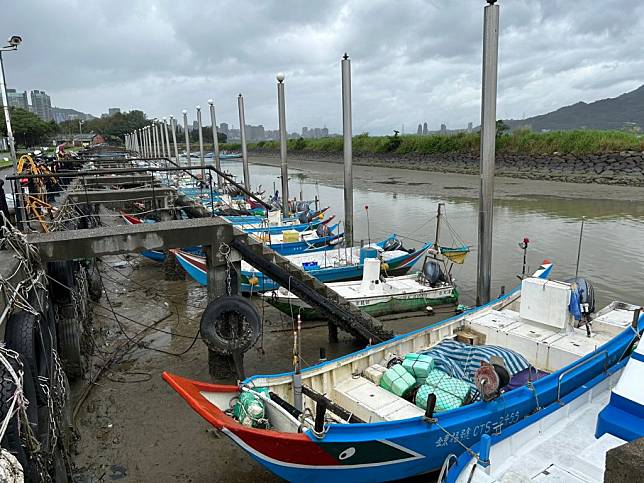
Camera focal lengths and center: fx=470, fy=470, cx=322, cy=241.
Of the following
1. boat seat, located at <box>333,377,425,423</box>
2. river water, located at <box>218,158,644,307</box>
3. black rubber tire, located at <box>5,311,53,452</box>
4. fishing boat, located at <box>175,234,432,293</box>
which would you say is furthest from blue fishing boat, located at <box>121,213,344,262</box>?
black rubber tire, located at <box>5,311,53,452</box>

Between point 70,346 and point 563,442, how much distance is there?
9.40m

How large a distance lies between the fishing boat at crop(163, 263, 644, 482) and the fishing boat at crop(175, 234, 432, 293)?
6.48 metres

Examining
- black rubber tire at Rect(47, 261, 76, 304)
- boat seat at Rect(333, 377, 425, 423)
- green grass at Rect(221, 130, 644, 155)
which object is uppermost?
green grass at Rect(221, 130, 644, 155)

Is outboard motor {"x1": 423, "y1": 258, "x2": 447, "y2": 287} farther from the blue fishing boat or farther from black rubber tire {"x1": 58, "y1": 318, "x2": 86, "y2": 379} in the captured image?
black rubber tire {"x1": 58, "y1": 318, "x2": 86, "y2": 379}

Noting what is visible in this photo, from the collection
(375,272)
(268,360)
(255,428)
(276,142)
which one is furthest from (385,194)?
(276,142)

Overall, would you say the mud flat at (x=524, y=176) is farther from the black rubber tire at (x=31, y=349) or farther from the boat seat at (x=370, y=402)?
the black rubber tire at (x=31, y=349)

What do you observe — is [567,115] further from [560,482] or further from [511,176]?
[560,482]

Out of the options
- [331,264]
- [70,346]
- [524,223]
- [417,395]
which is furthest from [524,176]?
[70,346]

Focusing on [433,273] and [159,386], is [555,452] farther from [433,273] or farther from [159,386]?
[433,273]

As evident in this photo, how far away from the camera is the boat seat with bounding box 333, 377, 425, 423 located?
717 cm

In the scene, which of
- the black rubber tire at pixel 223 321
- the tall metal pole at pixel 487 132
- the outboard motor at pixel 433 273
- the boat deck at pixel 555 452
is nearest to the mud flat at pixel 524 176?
the outboard motor at pixel 433 273

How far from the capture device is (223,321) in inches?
378

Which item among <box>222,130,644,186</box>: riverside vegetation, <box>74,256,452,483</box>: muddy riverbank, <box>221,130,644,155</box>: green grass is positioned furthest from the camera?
<box>221,130,644,155</box>: green grass

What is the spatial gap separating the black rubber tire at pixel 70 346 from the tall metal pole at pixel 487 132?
33.9 ft
